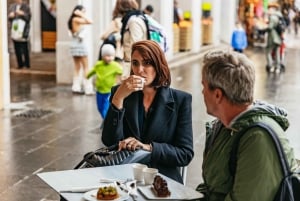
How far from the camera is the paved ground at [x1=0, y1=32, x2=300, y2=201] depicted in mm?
7336

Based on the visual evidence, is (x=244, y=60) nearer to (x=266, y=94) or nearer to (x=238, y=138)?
(x=238, y=138)

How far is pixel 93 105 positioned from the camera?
12.2 metres

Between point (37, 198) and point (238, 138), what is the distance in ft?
12.2

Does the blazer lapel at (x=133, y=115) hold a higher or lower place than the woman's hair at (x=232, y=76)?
lower

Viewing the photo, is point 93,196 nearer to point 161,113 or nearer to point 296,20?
point 161,113

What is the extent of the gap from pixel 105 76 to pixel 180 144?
17.8ft

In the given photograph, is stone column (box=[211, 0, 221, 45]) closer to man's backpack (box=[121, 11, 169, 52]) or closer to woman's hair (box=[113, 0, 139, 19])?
woman's hair (box=[113, 0, 139, 19])

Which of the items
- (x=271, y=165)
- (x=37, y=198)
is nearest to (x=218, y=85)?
(x=271, y=165)

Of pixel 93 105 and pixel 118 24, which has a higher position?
pixel 118 24

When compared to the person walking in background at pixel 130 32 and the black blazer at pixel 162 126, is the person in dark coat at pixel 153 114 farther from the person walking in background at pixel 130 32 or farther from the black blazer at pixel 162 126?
the person walking in background at pixel 130 32

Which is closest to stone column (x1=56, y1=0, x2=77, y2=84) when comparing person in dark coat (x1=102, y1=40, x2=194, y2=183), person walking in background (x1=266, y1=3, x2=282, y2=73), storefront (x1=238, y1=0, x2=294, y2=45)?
person walking in background (x1=266, y1=3, x2=282, y2=73)

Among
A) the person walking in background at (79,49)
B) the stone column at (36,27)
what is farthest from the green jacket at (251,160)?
the stone column at (36,27)

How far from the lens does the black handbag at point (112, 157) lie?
4242 millimetres

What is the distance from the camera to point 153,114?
4660 mm
